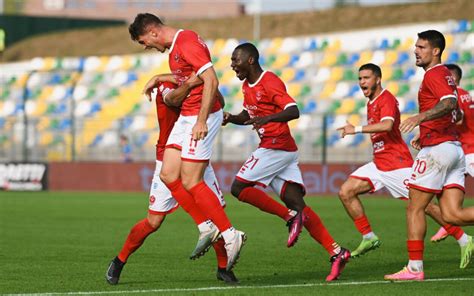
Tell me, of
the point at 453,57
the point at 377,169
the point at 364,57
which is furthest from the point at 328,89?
the point at 377,169

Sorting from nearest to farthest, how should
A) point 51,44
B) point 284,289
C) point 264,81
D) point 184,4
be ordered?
point 284,289, point 264,81, point 51,44, point 184,4

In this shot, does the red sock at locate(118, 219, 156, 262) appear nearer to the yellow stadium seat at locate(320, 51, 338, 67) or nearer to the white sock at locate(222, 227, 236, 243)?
the white sock at locate(222, 227, 236, 243)

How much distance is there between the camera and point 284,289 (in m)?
9.62

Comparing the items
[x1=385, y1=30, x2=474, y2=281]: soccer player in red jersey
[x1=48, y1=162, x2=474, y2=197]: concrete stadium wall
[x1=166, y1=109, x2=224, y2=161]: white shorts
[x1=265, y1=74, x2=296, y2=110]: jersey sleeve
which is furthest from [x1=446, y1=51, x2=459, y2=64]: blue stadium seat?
[x1=166, y1=109, x2=224, y2=161]: white shorts

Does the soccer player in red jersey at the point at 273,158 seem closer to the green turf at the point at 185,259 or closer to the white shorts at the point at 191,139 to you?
the green turf at the point at 185,259

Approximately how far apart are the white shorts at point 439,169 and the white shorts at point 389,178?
2374mm

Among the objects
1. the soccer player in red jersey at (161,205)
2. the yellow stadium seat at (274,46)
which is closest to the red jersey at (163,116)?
the soccer player in red jersey at (161,205)

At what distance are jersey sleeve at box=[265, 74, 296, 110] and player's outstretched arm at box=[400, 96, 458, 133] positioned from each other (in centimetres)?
144

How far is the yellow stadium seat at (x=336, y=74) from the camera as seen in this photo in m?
40.7

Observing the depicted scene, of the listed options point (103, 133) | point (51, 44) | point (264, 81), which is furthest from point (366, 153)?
point (51, 44)

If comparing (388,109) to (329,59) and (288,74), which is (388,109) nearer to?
(329,59)

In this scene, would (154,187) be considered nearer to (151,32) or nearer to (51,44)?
(151,32)

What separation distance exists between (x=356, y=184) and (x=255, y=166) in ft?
6.21

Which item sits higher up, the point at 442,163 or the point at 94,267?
the point at 442,163
